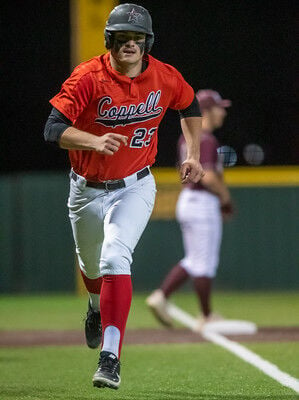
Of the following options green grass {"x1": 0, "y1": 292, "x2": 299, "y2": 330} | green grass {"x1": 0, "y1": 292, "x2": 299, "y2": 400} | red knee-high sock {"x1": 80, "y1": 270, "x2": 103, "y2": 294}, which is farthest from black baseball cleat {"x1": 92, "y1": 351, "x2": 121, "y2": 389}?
green grass {"x1": 0, "y1": 292, "x2": 299, "y2": 330}

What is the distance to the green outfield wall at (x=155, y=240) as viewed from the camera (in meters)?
14.6

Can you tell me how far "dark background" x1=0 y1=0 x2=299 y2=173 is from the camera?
20719 mm

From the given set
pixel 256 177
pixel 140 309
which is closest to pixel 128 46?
pixel 140 309

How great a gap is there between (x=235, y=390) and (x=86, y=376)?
1.21 meters

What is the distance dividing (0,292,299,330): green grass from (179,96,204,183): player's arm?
4.21 metres

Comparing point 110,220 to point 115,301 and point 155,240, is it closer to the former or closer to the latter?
point 115,301

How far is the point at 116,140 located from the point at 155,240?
30.1ft

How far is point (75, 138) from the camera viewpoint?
5.71 meters

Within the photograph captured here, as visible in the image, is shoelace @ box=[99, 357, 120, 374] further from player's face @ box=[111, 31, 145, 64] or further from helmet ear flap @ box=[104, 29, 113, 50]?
helmet ear flap @ box=[104, 29, 113, 50]

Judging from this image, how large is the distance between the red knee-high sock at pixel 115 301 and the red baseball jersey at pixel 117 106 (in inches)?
29.4

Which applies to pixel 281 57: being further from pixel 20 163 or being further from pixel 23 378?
pixel 23 378

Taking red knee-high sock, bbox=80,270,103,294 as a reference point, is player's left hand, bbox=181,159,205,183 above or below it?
above

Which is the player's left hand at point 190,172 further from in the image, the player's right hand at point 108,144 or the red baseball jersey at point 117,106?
the player's right hand at point 108,144

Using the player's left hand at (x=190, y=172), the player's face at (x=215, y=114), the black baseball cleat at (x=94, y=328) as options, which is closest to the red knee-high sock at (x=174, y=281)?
the player's face at (x=215, y=114)
